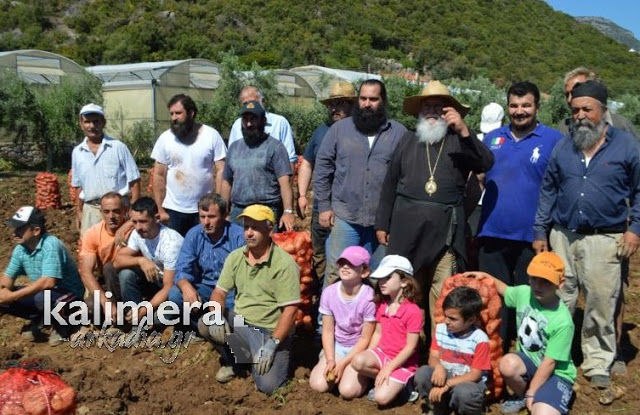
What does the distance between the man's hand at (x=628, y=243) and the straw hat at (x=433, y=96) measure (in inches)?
51.3

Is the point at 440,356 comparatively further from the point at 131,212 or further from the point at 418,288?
the point at 131,212

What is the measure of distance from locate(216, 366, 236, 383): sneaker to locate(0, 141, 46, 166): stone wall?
54.5 feet

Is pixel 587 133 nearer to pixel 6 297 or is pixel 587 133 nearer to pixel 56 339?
pixel 56 339

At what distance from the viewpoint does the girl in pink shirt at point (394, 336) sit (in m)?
3.95

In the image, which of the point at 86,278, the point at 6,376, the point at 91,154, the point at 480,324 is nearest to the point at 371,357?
the point at 480,324

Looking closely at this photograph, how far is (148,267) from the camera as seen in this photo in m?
5.00

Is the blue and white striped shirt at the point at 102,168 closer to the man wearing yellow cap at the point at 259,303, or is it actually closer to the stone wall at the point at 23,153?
the man wearing yellow cap at the point at 259,303

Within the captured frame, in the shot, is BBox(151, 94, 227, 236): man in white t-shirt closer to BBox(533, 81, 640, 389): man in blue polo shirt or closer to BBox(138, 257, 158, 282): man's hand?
BBox(138, 257, 158, 282): man's hand

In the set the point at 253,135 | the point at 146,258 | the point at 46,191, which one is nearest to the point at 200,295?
the point at 146,258

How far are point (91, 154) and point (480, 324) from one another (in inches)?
147

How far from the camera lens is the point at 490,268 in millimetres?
4363

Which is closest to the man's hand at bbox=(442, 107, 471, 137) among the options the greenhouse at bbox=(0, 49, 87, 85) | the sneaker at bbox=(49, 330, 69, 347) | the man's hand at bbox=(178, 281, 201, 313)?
the man's hand at bbox=(178, 281, 201, 313)

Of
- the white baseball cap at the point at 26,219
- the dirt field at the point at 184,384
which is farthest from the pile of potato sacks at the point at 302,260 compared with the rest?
the white baseball cap at the point at 26,219

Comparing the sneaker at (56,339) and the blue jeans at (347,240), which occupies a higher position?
the blue jeans at (347,240)
